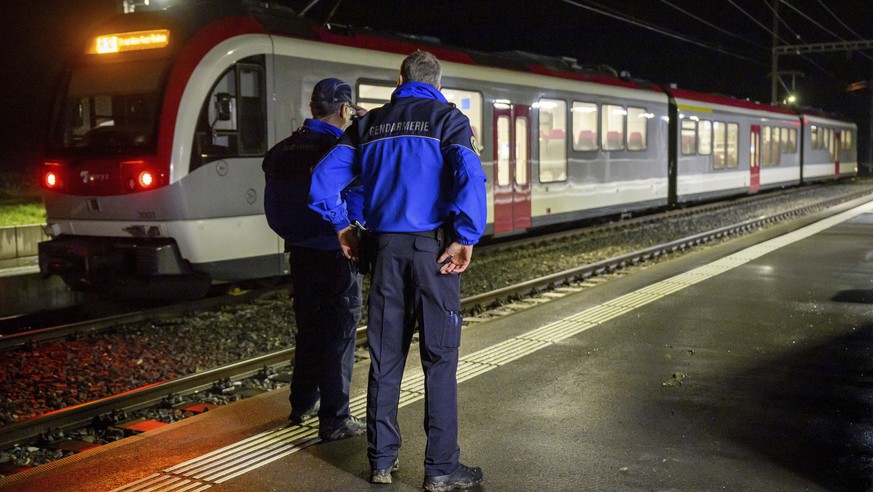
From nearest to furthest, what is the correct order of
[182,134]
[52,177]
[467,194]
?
1. [467,194]
2. [182,134]
3. [52,177]

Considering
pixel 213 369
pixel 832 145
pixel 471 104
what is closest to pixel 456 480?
pixel 213 369

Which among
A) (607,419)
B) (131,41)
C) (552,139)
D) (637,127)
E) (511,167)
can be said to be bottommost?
(607,419)

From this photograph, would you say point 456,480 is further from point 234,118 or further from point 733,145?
point 733,145

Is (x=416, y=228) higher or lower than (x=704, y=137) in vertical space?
lower

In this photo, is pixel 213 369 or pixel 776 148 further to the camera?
pixel 776 148

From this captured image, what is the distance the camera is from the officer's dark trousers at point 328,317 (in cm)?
461

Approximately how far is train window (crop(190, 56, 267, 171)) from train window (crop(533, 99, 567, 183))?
6.19m

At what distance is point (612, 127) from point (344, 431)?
1307 centimetres

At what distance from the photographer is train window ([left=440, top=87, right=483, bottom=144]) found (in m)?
12.3

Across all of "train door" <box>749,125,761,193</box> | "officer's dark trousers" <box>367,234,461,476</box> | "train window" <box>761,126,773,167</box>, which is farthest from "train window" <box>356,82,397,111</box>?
"train window" <box>761,126,773,167</box>

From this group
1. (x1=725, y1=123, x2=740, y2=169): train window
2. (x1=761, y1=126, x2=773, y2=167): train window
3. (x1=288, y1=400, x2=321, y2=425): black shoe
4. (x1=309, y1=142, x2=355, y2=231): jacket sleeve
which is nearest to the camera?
(x1=309, y1=142, x2=355, y2=231): jacket sleeve

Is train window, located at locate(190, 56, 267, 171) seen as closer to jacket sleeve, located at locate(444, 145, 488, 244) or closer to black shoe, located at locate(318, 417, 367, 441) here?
black shoe, located at locate(318, 417, 367, 441)

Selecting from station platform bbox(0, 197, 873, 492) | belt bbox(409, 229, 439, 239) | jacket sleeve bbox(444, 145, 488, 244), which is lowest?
station platform bbox(0, 197, 873, 492)

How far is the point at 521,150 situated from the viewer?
14.0 meters
